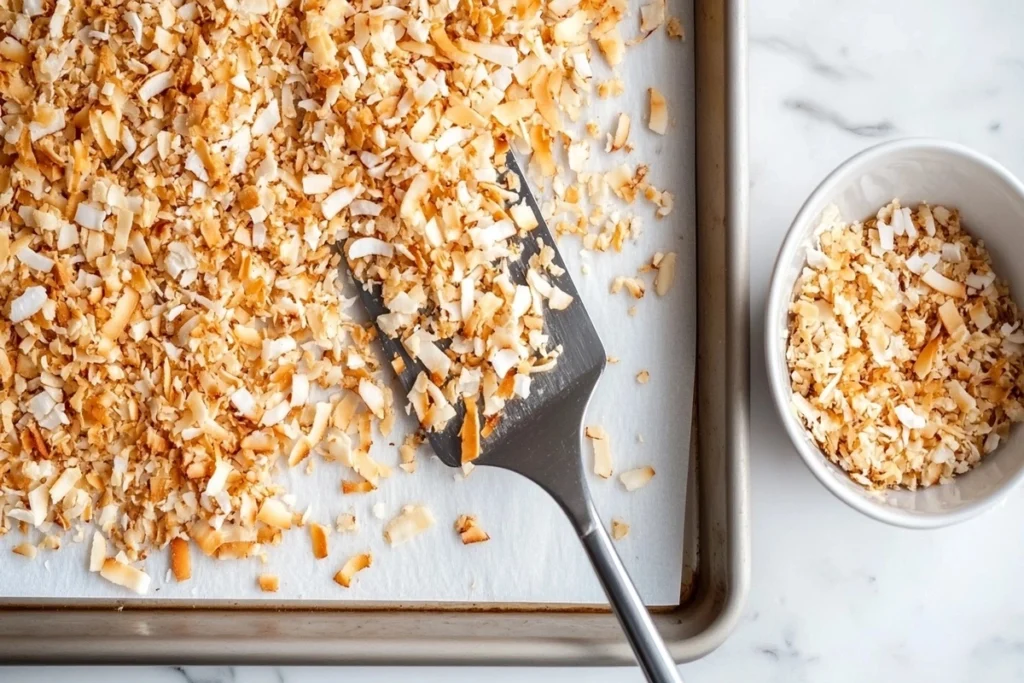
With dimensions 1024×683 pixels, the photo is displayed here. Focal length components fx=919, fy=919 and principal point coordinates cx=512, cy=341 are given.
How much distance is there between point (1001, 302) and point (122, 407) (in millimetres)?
687

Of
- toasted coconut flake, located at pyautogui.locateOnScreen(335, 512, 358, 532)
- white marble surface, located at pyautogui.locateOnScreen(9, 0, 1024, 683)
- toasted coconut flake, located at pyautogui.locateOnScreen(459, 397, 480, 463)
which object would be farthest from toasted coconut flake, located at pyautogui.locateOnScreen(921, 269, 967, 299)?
toasted coconut flake, located at pyautogui.locateOnScreen(335, 512, 358, 532)

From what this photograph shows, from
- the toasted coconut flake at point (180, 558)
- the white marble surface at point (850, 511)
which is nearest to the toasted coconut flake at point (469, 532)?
the white marble surface at point (850, 511)

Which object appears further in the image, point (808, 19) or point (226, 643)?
point (808, 19)

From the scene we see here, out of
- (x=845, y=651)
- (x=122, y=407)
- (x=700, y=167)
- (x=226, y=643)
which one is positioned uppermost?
(x=700, y=167)

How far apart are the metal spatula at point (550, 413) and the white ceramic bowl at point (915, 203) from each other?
0.46 ft

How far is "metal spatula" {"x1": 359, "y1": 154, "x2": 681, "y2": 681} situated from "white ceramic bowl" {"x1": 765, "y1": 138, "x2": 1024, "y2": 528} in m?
0.14

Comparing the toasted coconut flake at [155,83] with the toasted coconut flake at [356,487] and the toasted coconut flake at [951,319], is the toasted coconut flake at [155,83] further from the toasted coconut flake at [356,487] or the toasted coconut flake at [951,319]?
the toasted coconut flake at [951,319]

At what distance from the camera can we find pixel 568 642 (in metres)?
0.70

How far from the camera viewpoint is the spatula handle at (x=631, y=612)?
0.64 meters

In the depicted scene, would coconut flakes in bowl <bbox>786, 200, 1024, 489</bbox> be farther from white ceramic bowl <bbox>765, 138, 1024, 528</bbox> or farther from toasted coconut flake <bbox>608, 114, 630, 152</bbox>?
toasted coconut flake <bbox>608, 114, 630, 152</bbox>

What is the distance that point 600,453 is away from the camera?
738 mm

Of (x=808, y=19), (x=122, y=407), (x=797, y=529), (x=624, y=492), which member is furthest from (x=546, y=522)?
(x=808, y=19)

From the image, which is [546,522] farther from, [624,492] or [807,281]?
[807,281]

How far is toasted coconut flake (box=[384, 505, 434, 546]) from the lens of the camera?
727 mm
